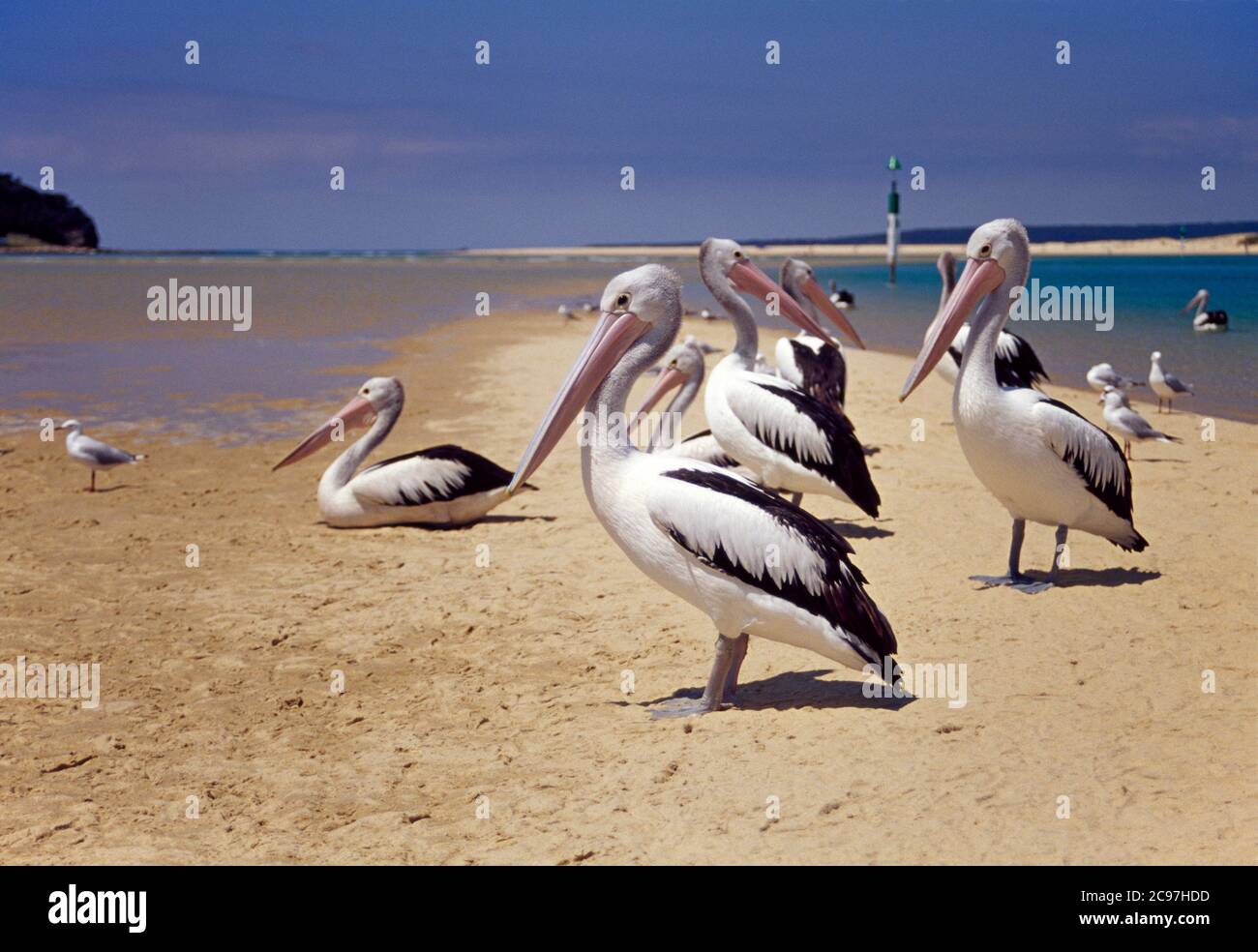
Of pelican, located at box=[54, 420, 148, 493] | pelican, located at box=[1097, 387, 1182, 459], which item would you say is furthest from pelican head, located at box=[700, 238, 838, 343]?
pelican, located at box=[54, 420, 148, 493]

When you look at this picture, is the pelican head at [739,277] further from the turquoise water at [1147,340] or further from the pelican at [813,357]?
the turquoise water at [1147,340]

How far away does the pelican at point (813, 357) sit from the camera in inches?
426

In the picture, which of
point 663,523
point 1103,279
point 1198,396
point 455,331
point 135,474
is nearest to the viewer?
point 663,523

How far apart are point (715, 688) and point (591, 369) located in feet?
5.00

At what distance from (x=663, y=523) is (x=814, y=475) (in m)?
3.33

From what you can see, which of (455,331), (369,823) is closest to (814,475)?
(369,823)

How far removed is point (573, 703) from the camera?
17.3 ft

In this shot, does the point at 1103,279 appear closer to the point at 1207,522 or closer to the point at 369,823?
the point at 1207,522

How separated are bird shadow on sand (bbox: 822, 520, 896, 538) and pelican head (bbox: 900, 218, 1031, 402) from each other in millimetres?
1733

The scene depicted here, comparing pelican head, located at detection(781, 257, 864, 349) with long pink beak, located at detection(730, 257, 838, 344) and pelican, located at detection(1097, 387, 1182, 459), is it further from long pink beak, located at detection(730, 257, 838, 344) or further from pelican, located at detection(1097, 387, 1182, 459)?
long pink beak, located at detection(730, 257, 838, 344)

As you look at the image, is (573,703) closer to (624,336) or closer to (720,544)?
(720,544)

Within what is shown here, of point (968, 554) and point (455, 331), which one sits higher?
point (455, 331)

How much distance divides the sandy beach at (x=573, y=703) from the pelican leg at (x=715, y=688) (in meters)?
0.10
